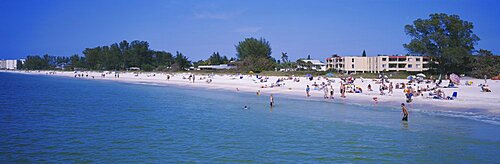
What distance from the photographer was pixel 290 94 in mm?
42156

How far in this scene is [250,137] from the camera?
58.6ft

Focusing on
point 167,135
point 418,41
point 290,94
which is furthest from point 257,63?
point 167,135

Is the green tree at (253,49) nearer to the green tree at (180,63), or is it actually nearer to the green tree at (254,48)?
the green tree at (254,48)

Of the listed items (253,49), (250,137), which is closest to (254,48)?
(253,49)

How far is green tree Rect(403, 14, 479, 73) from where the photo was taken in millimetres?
59938

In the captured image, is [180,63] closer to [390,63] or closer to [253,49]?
[253,49]

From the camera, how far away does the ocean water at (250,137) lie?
14.4 metres

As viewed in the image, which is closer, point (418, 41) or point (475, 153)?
point (475, 153)

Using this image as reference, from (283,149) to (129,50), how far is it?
466 feet

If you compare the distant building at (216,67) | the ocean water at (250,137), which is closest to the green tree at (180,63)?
the distant building at (216,67)

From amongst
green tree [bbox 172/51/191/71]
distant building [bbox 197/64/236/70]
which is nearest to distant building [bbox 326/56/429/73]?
distant building [bbox 197/64/236/70]

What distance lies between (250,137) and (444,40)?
50.2 metres

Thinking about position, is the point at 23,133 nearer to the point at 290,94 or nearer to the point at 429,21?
the point at 290,94

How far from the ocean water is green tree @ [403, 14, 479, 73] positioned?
123ft
